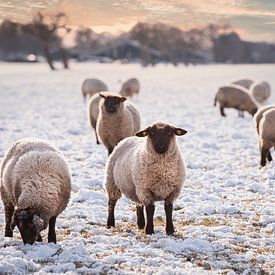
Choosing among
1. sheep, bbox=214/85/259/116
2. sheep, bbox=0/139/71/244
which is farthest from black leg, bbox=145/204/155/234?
sheep, bbox=214/85/259/116

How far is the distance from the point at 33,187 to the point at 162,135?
1.67m

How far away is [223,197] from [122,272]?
3556mm

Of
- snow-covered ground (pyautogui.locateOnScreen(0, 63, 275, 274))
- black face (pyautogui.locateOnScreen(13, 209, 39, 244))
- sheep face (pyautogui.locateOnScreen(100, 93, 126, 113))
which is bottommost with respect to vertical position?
snow-covered ground (pyautogui.locateOnScreen(0, 63, 275, 274))

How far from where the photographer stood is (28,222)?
528cm

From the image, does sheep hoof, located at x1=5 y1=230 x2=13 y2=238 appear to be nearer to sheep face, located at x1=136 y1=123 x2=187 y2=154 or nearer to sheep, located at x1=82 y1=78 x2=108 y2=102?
sheep face, located at x1=136 y1=123 x2=187 y2=154

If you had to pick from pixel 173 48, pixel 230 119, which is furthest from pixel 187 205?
pixel 173 48

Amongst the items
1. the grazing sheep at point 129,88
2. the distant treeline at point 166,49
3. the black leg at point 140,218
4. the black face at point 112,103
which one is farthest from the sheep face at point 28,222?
the distant treeline at point 166,49

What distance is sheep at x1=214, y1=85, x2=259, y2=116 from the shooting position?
18.6 meters

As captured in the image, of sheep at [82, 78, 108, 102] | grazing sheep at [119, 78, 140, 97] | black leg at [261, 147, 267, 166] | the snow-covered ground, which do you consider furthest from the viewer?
grazing sheep at [119, 78, 140, 97]

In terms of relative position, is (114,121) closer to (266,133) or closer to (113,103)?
(113,103)

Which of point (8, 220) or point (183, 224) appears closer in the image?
point (8, 220)

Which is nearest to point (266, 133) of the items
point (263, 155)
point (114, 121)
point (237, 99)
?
point (263, 155)

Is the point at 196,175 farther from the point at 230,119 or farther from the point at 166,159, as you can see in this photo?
the point at 230,119

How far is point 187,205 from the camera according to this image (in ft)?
24.8
